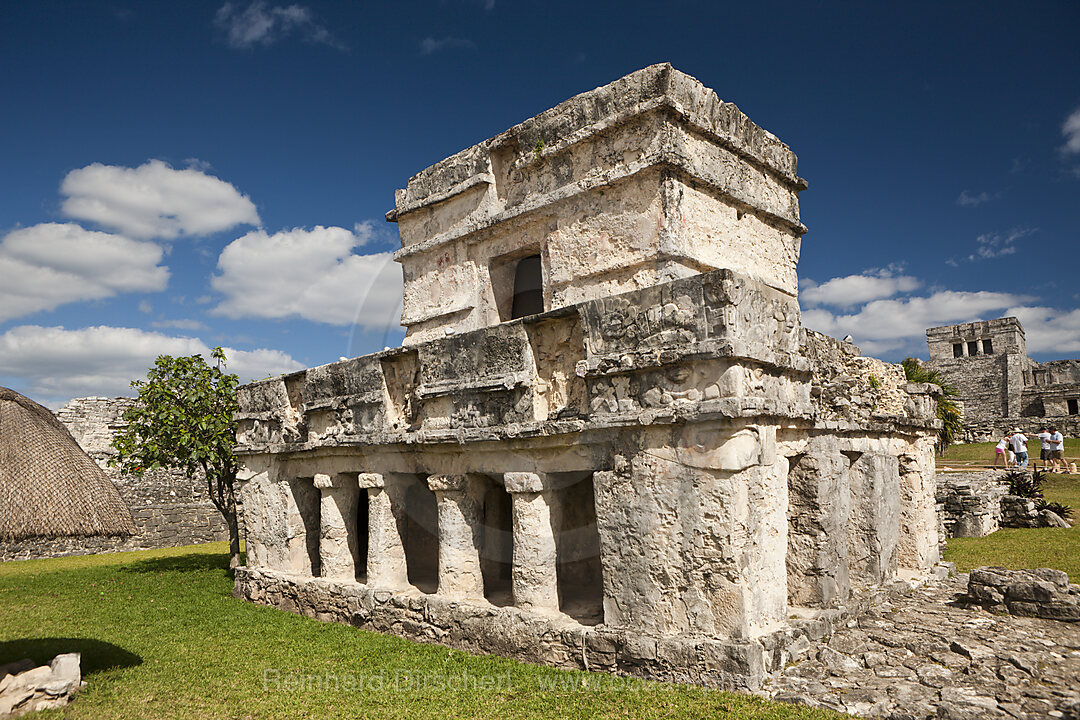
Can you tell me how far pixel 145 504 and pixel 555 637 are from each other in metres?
15.0

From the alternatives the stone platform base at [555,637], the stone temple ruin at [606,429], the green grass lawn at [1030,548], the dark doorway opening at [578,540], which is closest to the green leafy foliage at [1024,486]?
the green grass lawn at [1030,548]

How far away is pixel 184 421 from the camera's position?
11102 millimetres

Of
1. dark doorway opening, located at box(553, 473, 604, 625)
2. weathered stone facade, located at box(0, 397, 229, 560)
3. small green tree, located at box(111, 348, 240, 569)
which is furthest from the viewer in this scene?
weathered stone facade, located at box(0, 397, 229, 560)

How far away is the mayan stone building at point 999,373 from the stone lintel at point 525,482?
33313 mm

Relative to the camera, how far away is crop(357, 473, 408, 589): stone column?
7.29 metres

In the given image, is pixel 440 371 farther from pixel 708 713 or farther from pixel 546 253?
pixel 708 713

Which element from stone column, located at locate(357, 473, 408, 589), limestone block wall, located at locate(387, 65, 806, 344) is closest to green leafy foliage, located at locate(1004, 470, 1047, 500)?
limestone block wall, located at locate(387, 65, 806, 344)

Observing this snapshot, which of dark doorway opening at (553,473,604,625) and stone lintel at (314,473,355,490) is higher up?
stone lintel at (314,473,355,490)

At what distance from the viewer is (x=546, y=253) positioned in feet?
28.1

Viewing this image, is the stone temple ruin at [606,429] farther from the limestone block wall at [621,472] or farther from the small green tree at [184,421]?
the small green tree at [184,421]

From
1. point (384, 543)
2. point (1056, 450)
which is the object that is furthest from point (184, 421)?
point (1056, 450)

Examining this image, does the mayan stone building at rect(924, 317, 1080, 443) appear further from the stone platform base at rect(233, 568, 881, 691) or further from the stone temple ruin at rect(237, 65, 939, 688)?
the stone platform base at rect(233, 568, 881, 691)

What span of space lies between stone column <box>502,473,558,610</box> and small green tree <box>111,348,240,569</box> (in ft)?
22.6

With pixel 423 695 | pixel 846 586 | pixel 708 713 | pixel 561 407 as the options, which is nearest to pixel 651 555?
pixel 708 713
